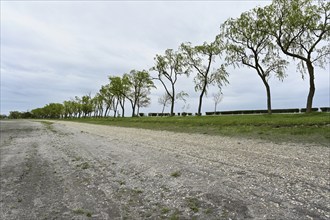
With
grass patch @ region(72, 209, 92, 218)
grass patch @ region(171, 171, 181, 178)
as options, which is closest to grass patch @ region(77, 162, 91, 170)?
grass patch @ region(171, 171, 181, 178)

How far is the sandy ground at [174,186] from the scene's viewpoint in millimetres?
4562

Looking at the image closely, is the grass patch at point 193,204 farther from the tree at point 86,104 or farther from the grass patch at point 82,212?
the tree at point 86,104

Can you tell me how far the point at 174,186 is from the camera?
19.3ft

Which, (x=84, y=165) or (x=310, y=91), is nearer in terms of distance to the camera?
(x=84, y=165)

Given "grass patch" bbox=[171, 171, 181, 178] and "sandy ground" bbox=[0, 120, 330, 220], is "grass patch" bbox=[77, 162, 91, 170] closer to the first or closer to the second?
"sandy ground" bbox=[0, 120, 330, 220]

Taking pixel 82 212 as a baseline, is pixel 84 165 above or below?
above

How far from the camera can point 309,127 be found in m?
14.7

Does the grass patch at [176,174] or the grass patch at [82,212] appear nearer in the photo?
the grass patch at [82,212]

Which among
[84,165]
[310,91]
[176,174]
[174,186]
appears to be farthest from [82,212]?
[310,91]

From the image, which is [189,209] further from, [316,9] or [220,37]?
[220,37]

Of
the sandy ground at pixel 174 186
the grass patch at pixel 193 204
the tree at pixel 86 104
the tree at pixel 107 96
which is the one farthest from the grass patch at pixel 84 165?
the tree at pixel 86 104

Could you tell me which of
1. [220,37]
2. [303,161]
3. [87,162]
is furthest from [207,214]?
[220,37]

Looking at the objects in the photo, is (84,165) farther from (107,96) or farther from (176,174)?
(107,96)

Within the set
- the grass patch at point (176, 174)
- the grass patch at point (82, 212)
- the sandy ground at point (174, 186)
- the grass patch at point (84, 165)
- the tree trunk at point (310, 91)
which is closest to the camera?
the sandy ground at point (174, 186)
